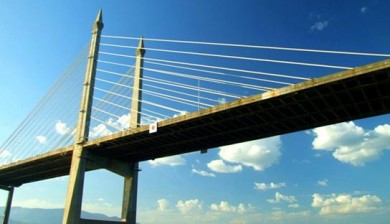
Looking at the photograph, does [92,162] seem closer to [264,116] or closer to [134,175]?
[134,175]

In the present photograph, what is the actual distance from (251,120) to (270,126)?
222 centimetres

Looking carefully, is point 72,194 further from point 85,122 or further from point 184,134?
point 184,134

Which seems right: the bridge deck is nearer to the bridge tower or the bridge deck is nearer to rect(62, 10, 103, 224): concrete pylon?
the bridge tower

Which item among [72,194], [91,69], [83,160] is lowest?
[72,194]

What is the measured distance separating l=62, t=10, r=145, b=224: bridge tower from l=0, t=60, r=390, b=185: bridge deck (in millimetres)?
1012


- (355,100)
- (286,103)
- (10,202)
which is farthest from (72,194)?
(10,202)

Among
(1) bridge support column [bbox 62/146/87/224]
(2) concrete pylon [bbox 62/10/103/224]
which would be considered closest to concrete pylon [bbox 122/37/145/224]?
(2) concrete pylon [bbox 62/10/103/224]

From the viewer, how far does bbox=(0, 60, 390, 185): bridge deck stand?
25547mm

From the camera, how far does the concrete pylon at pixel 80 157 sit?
125ft

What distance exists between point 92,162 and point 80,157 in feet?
6.29

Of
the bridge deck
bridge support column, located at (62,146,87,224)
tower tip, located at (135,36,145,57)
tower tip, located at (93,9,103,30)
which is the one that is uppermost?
tower tip, located at (93,9,103,30)

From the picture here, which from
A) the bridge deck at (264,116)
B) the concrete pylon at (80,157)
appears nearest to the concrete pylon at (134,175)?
the bridge deck at (264,116)

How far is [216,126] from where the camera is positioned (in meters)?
33.5

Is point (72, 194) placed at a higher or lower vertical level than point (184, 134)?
lower
